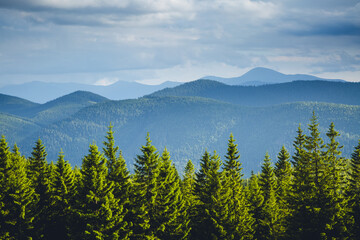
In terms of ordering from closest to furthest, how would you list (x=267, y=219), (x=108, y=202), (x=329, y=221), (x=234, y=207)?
(x=108, y=202) → (x=329, y=221) → (x=234, y=207) → (x=267, y=219)

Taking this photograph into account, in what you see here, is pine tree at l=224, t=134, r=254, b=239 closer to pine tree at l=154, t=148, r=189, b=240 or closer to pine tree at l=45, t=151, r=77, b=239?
pine tree at l=154, t=148, r=189, b=240

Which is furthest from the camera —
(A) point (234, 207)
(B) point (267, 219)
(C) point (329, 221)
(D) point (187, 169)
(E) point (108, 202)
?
(D) point (187, 169)

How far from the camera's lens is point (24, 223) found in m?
44.8

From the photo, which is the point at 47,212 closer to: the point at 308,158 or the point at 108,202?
the point at 108,202

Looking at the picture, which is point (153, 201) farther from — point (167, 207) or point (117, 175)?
point (117, 175)

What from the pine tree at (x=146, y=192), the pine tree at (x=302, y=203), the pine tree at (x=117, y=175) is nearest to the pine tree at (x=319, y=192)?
the pine tree at (x=302, y=203)

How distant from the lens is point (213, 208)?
150ft

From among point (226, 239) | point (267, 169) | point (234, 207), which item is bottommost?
point (226, 239)

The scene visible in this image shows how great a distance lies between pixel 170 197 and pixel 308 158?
15975 millimetres

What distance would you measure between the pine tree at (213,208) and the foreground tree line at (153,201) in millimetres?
111

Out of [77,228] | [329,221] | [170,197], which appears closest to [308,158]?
[329,221]

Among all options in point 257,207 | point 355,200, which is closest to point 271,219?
point 257,207

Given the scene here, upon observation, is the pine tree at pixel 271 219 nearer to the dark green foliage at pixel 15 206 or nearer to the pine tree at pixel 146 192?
the pine tree at pixel 146 192

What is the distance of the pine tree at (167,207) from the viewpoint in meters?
43.7
